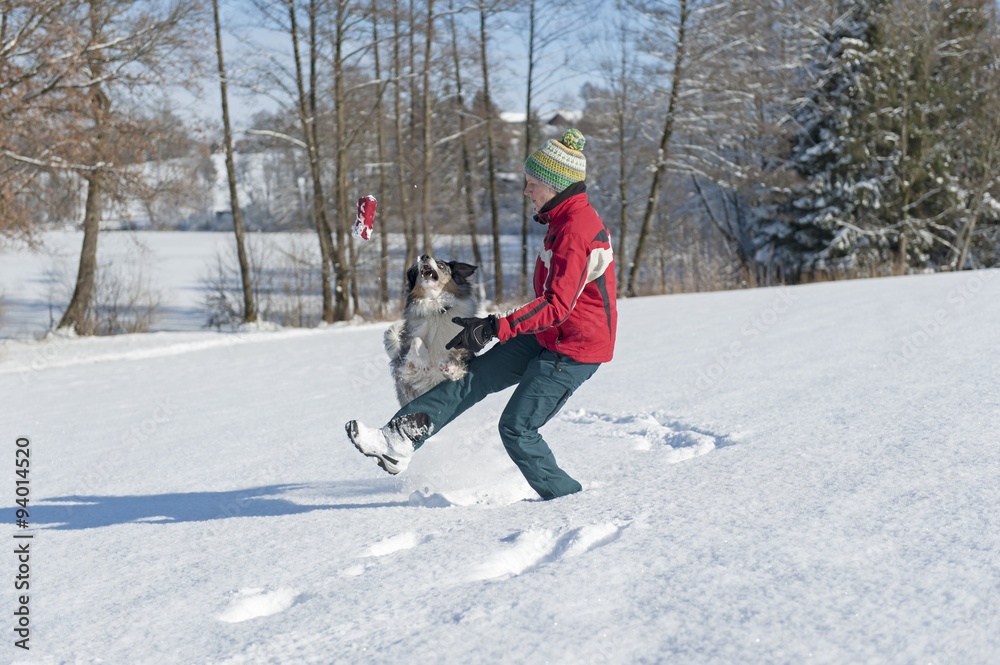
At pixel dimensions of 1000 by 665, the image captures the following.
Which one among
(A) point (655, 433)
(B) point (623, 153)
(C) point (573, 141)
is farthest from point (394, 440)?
(B) point (623, 153)

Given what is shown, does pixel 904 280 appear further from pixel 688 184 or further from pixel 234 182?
pixel 688 184

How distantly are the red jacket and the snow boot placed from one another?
585mm

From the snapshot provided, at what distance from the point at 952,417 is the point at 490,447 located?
90.3 inches

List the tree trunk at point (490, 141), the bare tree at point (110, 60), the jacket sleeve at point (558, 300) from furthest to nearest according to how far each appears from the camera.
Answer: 1. the tree trunk at point (490, 141)
2. the bare tree at point (110, 60)
3. the jacket sleeve at point (558, 300)

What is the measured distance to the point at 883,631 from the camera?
1.60 m

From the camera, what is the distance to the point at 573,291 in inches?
104

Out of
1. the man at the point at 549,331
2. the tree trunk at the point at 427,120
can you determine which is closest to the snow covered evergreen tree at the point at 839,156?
the tree trunk at the point at 427,120

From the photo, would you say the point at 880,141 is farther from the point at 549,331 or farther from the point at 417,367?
the point at 417,367

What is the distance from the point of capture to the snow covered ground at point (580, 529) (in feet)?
5.70

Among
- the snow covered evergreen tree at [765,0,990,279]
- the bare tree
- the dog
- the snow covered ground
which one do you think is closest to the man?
the dog

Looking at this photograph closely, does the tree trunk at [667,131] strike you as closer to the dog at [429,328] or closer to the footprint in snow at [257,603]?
the dog at [429,328]

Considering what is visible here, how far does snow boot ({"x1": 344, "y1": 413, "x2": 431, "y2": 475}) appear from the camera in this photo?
2787 millimetres

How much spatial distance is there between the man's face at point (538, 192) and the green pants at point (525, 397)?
0.60 m

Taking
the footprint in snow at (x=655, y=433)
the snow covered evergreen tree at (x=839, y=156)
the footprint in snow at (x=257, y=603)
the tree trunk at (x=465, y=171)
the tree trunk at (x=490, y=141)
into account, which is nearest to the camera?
the footprint in snow at (x=257, y=603)
